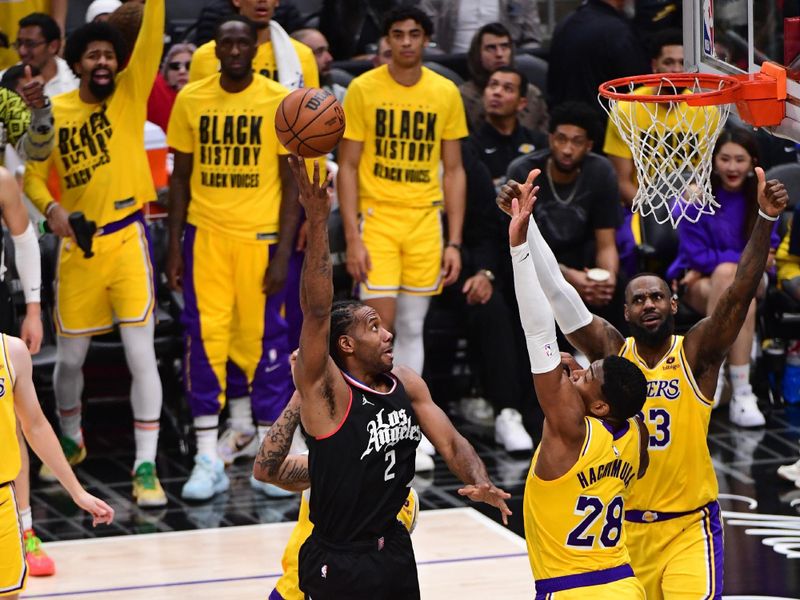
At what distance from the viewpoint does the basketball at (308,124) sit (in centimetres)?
571

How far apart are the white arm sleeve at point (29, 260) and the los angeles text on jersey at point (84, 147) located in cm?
109

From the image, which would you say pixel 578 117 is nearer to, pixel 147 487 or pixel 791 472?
pixel 791 472

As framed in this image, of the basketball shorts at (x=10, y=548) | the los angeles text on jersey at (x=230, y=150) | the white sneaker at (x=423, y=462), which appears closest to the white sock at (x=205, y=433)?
the white sneaker at (x=423, y=462)

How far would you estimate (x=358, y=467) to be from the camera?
4934mm

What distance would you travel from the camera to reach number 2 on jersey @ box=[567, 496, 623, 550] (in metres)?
4.98

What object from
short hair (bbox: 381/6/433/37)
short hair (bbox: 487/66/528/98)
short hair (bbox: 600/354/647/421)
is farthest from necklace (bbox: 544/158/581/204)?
short hair (bbox: 600/354/647/421)

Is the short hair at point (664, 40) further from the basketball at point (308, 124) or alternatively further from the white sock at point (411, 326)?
the basketball at point (308, 124)

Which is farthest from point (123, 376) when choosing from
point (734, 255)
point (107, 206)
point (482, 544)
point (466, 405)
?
point (734, 255)

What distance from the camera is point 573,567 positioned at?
5.00m

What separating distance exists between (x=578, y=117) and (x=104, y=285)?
280 cm

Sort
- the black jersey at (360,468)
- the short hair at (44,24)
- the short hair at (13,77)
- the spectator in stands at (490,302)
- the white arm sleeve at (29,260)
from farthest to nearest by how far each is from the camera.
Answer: the spectator in stands at (490,302) → the short hair at (44,24) → the short hair at (13,77) → the white arm sleeve at (29,260) → the black jersey at (360,468)

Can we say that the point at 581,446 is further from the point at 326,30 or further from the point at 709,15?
the point at 326,30

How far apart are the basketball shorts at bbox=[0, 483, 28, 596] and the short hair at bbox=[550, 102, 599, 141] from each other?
173 inches

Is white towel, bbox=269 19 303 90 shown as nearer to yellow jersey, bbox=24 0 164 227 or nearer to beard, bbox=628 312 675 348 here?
yellow jersey, bbox=24 0 164 227
